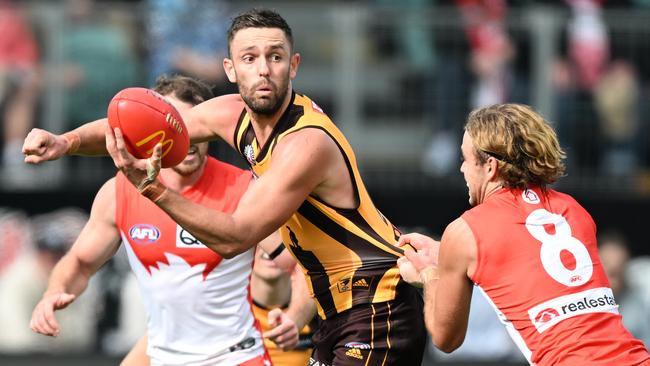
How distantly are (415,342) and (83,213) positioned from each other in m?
6.43

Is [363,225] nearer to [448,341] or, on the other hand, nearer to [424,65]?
Result: [448,341]

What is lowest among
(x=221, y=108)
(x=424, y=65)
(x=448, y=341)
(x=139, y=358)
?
(x=139, y=358)

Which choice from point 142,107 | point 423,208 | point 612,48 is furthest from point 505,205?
point 612,48

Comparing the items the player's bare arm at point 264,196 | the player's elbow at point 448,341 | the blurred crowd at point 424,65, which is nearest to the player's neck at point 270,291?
the player's bare arm at point 264,196

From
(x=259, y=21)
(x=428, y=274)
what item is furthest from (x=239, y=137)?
(x=428, y=274)

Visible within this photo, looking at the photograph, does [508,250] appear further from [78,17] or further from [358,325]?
[78,17]

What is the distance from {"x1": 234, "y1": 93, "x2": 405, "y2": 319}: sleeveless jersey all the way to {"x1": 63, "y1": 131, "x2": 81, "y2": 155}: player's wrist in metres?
0.96

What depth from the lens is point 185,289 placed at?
666 cm

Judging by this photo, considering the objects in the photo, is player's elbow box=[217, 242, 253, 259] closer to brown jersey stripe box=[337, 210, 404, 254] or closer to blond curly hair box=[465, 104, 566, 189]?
brown jersey stripe box=[337, 210, 404, 254]

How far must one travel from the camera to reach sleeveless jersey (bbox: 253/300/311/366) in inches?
314

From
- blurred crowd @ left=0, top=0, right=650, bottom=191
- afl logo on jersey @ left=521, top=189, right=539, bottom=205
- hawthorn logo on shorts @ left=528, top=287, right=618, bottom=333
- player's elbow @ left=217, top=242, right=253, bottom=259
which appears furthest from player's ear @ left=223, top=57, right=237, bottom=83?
blurred crowd @ left=0, top=0, right=650, bottom=191

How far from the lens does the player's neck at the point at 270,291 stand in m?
7.74

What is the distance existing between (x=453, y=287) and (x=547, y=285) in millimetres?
421

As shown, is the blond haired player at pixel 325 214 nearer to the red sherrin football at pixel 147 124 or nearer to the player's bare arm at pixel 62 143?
the player's bare arm at pixel 62 143
